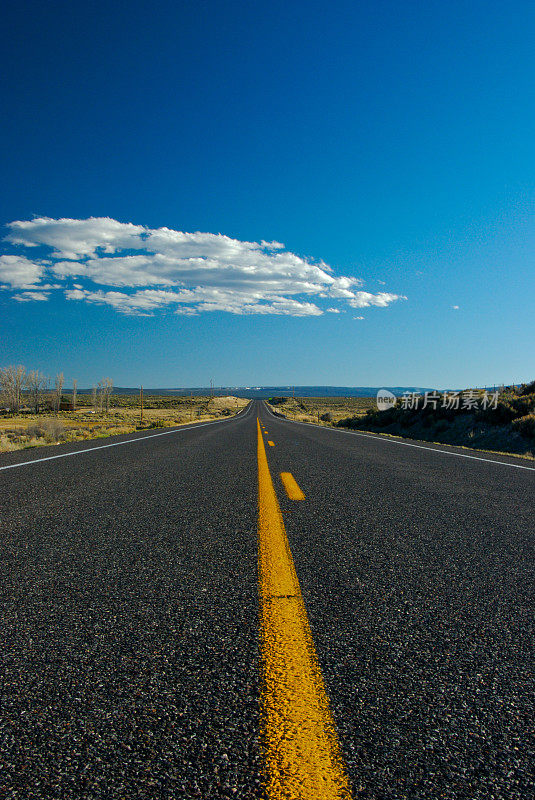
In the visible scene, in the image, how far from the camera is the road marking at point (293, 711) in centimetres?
112

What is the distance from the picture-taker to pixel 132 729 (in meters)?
1.32

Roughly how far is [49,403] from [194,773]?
98.5 meters

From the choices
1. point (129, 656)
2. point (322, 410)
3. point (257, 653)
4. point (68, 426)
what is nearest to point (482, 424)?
point (257, 653)

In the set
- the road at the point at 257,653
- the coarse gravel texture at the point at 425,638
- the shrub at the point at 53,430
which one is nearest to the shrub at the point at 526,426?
the coarse gravel texture at the point at 425,638

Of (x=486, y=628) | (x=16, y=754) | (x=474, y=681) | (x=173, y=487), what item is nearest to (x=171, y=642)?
(x=16, y=754)

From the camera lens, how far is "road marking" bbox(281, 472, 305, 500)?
4867mm

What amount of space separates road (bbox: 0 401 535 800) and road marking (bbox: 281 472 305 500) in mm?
752

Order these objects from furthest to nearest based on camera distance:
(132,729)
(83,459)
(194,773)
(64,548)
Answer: (83,459) < (64,548) < (132,729) < (194,773)

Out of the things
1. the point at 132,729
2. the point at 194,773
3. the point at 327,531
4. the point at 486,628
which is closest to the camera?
the point at 194,773

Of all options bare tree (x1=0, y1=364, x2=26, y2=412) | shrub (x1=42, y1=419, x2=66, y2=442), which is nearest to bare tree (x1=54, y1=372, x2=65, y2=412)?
bare tree (x1=0, y1=364, x2=26, y2=412)

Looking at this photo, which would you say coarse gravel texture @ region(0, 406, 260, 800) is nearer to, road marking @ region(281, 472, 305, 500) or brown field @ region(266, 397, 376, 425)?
road marking @ region(281, 472, 305, 500)

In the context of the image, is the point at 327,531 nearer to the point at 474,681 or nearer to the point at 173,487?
the point at 474,681

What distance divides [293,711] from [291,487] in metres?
4.04

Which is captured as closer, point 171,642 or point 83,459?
point 171,642
